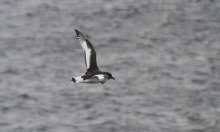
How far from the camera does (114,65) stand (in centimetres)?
5412

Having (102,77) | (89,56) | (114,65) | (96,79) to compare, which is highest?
(114,65)

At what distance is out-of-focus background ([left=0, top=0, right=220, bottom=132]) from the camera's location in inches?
1863

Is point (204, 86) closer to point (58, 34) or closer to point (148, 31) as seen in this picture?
point (148, 31)

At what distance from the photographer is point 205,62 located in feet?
186

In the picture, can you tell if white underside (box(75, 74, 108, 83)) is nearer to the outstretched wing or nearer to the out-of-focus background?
the outstretched wing

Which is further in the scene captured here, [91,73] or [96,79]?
[91,73]

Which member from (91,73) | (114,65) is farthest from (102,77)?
(114,65)

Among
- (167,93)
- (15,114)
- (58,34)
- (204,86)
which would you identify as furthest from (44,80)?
(204,86)

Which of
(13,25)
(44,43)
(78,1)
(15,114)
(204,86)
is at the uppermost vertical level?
(78,1)

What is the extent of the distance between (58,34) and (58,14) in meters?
5.74

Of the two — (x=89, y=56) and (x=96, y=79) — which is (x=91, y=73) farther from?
(x=89, y=56)

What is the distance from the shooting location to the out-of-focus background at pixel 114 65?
47312mm

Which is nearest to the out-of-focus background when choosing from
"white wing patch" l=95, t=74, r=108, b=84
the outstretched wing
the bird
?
the outstretched wing

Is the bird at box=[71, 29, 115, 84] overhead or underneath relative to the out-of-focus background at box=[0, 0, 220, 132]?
underneath
